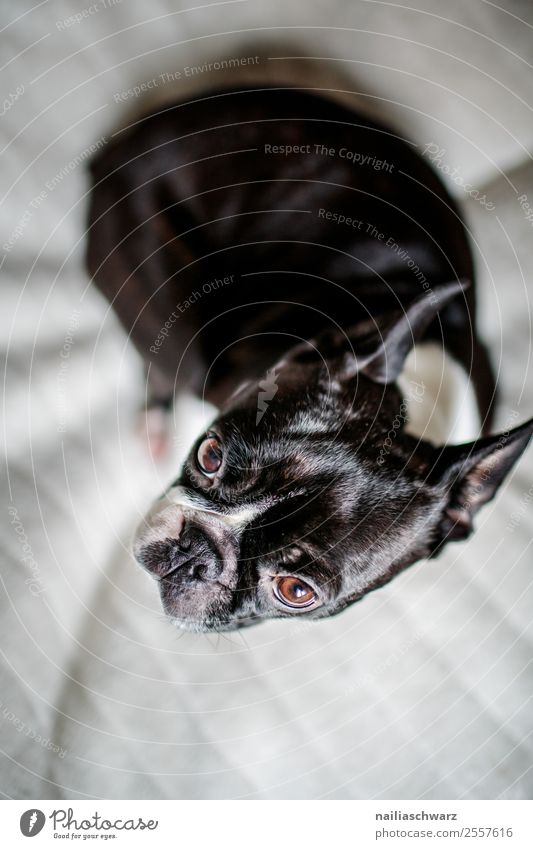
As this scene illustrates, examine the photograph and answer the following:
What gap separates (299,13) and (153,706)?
60 cm

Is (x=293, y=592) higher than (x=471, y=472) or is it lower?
lower

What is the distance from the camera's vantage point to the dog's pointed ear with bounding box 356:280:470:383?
497 mm

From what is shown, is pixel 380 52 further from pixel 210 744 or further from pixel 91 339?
pixel 210 744

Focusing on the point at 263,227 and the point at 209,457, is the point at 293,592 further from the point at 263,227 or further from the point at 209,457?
the point at 263,227

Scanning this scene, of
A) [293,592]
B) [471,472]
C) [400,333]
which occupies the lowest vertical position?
[293,592]

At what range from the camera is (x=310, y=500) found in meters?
0.48

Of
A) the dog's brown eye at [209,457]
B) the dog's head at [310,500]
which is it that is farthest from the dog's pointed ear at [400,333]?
the dog's brown eye at [209,457]

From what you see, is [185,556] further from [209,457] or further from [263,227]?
[263,227]

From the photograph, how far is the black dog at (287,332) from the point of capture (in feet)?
1.56

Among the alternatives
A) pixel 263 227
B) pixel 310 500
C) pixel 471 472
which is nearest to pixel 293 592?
pixel 310 500

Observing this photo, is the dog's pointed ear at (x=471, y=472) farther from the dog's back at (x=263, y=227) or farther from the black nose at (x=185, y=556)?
the black nose at (x=185, y=556)

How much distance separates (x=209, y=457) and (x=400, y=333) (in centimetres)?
20

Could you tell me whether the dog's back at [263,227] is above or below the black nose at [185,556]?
above

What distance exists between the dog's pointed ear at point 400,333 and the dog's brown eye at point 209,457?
0.15 m
